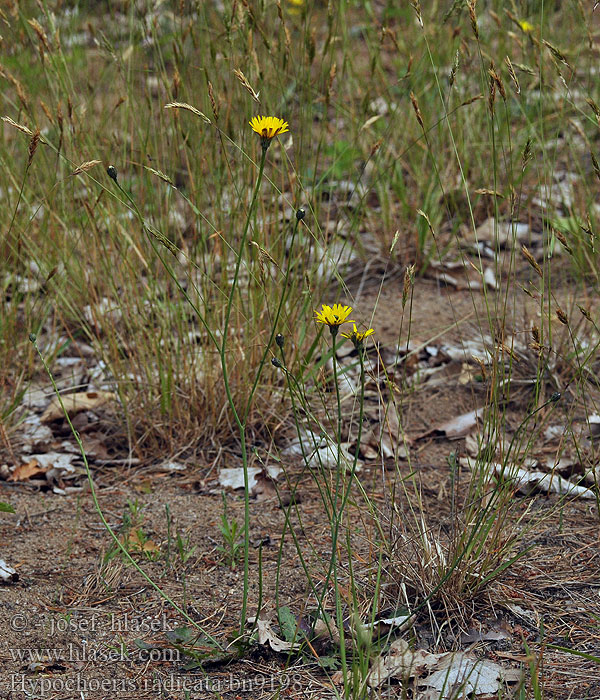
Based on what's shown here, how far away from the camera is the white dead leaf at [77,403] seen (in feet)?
7.82

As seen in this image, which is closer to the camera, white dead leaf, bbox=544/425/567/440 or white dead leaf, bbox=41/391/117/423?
white dead leaf, bbox=544/425/567/440

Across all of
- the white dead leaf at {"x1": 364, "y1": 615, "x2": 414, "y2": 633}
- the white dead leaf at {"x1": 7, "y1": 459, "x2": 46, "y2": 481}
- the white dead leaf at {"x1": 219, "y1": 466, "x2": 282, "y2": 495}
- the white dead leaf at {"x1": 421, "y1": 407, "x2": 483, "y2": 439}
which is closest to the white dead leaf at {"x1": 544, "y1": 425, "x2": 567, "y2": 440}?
the white dead leaf at {"x1": 421, "y1": 407, "x2": 483, "y2": 439}

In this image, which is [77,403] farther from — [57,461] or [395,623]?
[395,623]

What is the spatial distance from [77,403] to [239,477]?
2.11 feet

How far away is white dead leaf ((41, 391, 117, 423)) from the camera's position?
7.82 feet

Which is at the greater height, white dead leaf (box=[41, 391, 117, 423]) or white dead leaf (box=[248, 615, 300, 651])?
white dead leaf (box=[248, 615, 300, 651])

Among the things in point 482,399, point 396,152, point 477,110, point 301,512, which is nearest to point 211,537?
→ point 301,512

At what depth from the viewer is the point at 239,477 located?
2.10 metres

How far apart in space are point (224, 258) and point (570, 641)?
1.20 meters

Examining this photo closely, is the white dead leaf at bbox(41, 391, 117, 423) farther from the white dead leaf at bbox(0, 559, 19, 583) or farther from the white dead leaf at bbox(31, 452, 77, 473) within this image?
the white dead leaf at bbox(0, 559, 19, 583)

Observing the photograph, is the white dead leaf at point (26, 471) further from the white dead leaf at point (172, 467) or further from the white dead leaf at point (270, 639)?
the white dead leaf at point (270, 639)

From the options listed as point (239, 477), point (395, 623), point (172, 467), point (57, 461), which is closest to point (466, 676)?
point (395, 623)

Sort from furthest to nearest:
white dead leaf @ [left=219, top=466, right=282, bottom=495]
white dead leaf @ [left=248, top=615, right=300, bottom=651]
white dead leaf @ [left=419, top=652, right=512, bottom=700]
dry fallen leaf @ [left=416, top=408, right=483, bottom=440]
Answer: dry fallen leaf @ [left=416, top=408, right=483, bottom=440] < white dead leaf @ [left=219, top=466, right=282, bottom=495] < white dead leaf @ [left=248, top=615, right=300, bottom=651] < white dead leaf @ [left=419, top=652, right=512, bottom=700]

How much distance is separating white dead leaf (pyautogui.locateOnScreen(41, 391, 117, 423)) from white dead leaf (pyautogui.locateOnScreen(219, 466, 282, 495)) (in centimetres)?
48
